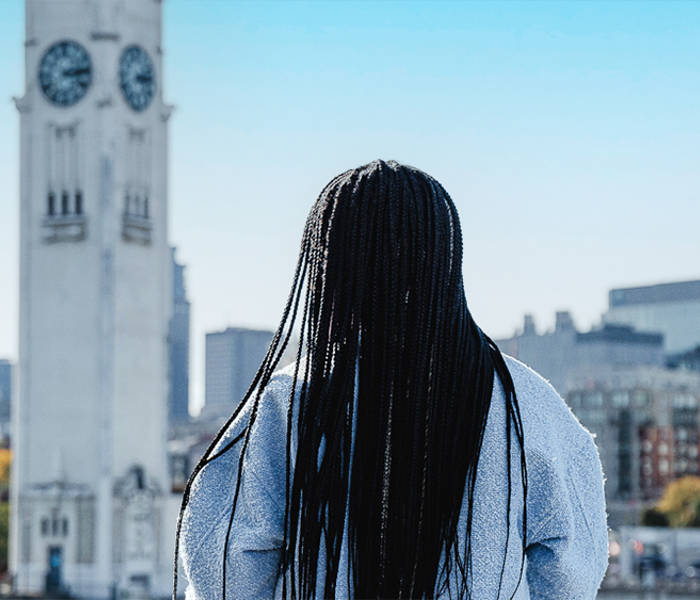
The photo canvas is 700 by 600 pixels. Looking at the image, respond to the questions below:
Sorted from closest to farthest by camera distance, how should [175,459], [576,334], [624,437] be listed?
1. [175,459]
2. [624,437]
3. [576,334]

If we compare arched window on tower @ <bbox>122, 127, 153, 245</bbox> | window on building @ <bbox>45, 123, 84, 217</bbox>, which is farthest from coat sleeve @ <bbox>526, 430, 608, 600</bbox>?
arched window on tower @ <bbox>122, 127, 153, 245</bbox>

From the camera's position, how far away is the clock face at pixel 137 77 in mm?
77500

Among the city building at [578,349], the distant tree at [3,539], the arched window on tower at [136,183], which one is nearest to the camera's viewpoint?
the arched window on tower at [136,183]

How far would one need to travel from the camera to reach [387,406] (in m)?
3.97

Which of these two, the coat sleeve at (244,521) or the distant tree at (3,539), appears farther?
the distant tree at (3,539)

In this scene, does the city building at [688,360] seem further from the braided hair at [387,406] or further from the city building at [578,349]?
the braided hair at [387,406]

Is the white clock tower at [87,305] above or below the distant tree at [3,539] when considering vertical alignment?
above

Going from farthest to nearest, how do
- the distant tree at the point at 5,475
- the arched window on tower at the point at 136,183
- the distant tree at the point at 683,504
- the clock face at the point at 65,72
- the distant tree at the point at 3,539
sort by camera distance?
the distant tree at the point at 5,475 → the distant tree at the point at 683,504 → the distant tree at the point at 3,539 → the arched window on tower at the point at 136,183 → the clock face at the point at 65,72

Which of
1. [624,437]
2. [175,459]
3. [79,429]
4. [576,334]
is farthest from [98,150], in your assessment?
[576,334]

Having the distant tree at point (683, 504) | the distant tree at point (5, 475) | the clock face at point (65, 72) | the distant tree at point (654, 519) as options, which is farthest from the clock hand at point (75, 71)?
the distant tree at point (683, 504)

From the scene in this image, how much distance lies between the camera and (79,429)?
75.8m

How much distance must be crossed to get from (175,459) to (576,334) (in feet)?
257

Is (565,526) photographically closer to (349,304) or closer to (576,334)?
(349,304)

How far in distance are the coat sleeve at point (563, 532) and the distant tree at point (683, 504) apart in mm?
101521
